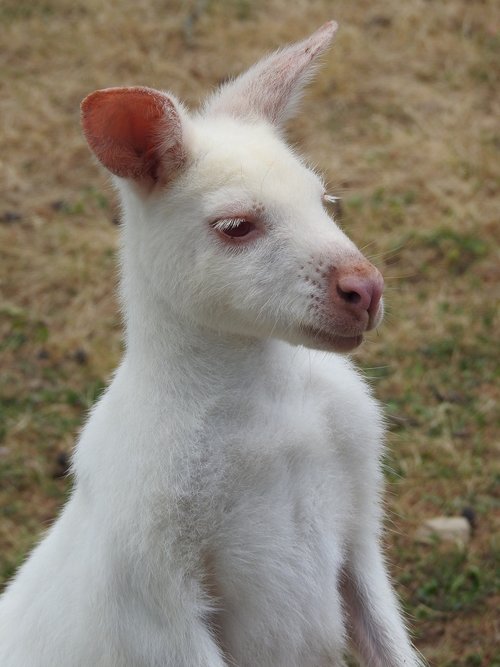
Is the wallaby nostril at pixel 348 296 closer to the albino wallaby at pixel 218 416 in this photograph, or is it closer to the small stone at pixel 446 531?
the albino wallaby at pixel 218 416

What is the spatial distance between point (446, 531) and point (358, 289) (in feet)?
6.26

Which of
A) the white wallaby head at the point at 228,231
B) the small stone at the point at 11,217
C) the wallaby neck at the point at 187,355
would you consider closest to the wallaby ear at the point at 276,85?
the white wallaby head at the point at 228,231

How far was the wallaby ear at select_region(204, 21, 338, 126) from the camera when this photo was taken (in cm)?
257

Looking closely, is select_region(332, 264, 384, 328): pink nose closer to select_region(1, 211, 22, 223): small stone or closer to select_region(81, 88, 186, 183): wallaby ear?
select_region(81, 88, 186, 183): wallaby ear

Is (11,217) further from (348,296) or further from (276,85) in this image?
(348,296)

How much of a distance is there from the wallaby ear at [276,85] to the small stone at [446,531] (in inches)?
70.7

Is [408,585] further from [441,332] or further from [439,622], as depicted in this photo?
[441,332]

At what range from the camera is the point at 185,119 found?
2398mm

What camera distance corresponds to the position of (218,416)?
7.83 ft

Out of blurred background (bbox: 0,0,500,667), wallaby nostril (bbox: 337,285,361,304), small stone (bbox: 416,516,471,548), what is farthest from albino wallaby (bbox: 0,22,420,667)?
small stone (bbox: 416,516,471,548)

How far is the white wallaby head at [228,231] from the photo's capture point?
219 cm

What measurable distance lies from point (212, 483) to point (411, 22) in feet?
16.2

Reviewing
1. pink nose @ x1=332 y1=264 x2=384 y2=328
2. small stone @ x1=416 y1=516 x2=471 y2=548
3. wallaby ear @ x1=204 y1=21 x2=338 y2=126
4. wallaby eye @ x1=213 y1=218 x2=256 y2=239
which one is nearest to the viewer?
pink nose @ x1=332 y1=264 x2=384 y2=328

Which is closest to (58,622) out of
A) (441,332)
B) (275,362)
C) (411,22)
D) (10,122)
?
(275,362)
